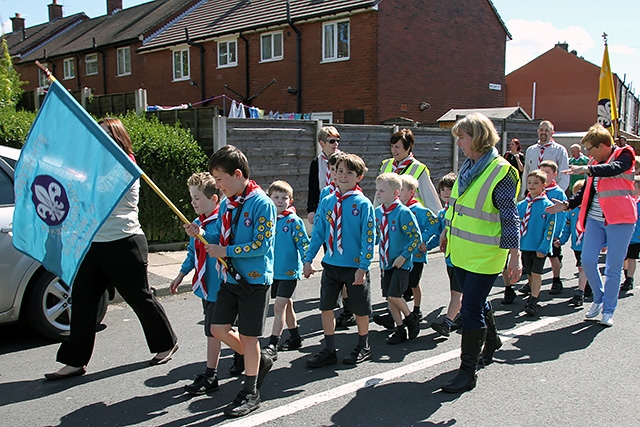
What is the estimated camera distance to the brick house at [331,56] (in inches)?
776

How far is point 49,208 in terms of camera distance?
387 cm

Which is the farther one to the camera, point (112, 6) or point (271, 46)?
point (112, 6)

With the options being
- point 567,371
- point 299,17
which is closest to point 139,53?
point 299,17

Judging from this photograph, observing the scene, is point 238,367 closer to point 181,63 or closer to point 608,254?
point 608,254

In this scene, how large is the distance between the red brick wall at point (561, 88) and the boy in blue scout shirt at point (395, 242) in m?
35.4

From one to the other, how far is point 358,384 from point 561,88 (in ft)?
128

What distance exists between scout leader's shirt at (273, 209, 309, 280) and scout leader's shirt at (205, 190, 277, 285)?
123 cm

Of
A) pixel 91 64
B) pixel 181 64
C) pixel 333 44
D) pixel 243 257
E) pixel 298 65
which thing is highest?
pixel 91 64

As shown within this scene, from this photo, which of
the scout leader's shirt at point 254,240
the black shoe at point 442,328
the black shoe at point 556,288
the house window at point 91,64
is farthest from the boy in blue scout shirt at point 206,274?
the house window at point 91,64

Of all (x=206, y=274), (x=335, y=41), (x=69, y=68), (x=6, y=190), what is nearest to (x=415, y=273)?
(x=206, y=274)

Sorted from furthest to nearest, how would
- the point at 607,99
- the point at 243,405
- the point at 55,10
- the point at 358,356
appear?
the point at 55,10, the point at 607,99, the point at 358,356, the point at 243,405

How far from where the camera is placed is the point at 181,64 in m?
25.7

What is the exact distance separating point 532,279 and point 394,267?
7.00ft

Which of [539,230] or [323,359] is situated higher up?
[539,230]
